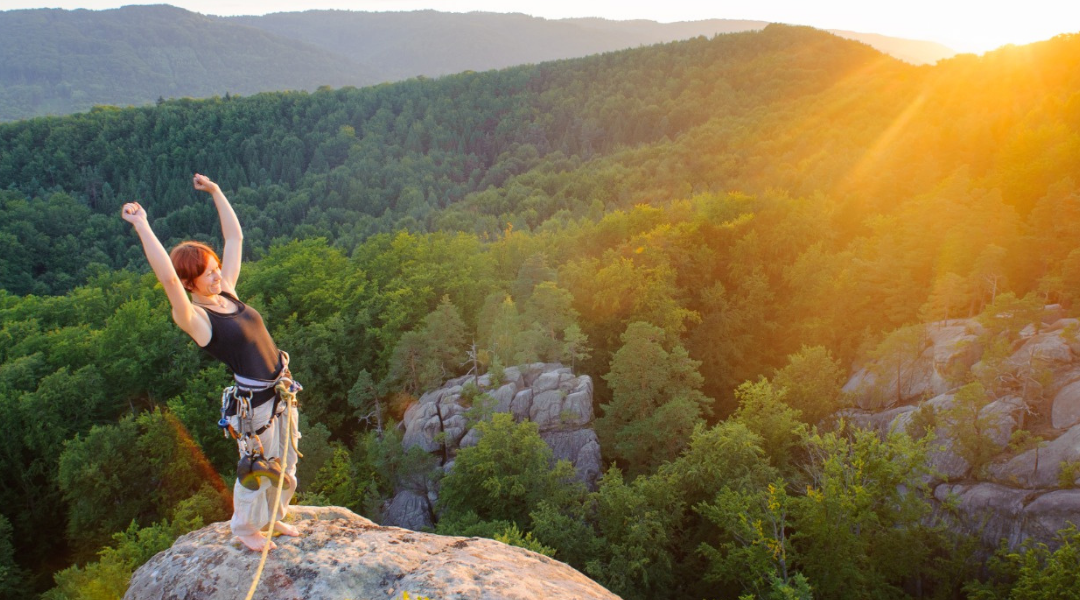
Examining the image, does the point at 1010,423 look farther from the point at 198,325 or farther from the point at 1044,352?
the point at 198,325

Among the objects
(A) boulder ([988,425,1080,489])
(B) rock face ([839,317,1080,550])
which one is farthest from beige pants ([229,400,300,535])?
(A) boulder ([988,425,1080,489])

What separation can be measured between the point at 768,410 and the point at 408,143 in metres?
103

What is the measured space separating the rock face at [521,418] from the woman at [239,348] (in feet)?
52.6

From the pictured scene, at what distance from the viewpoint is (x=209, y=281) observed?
210 inches

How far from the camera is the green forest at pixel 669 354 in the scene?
16.6m

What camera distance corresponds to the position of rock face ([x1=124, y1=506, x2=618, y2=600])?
6.01m

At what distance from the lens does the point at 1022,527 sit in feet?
53.1

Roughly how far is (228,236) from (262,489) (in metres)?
2.71

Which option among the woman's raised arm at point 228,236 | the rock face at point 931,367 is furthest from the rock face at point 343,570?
the rock face at point 931,367

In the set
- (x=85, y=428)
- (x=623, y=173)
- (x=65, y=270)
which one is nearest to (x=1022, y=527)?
(x=85, y=428)

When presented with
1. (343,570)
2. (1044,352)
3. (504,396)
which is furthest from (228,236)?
(1044,352)

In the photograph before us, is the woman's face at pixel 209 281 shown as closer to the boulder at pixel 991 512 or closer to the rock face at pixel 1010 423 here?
the rock face at pixel 1010 423

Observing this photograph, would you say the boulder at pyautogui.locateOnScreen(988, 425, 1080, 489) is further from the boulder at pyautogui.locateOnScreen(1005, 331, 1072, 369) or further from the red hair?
the red hair

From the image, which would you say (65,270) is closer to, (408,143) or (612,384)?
(408,143)
